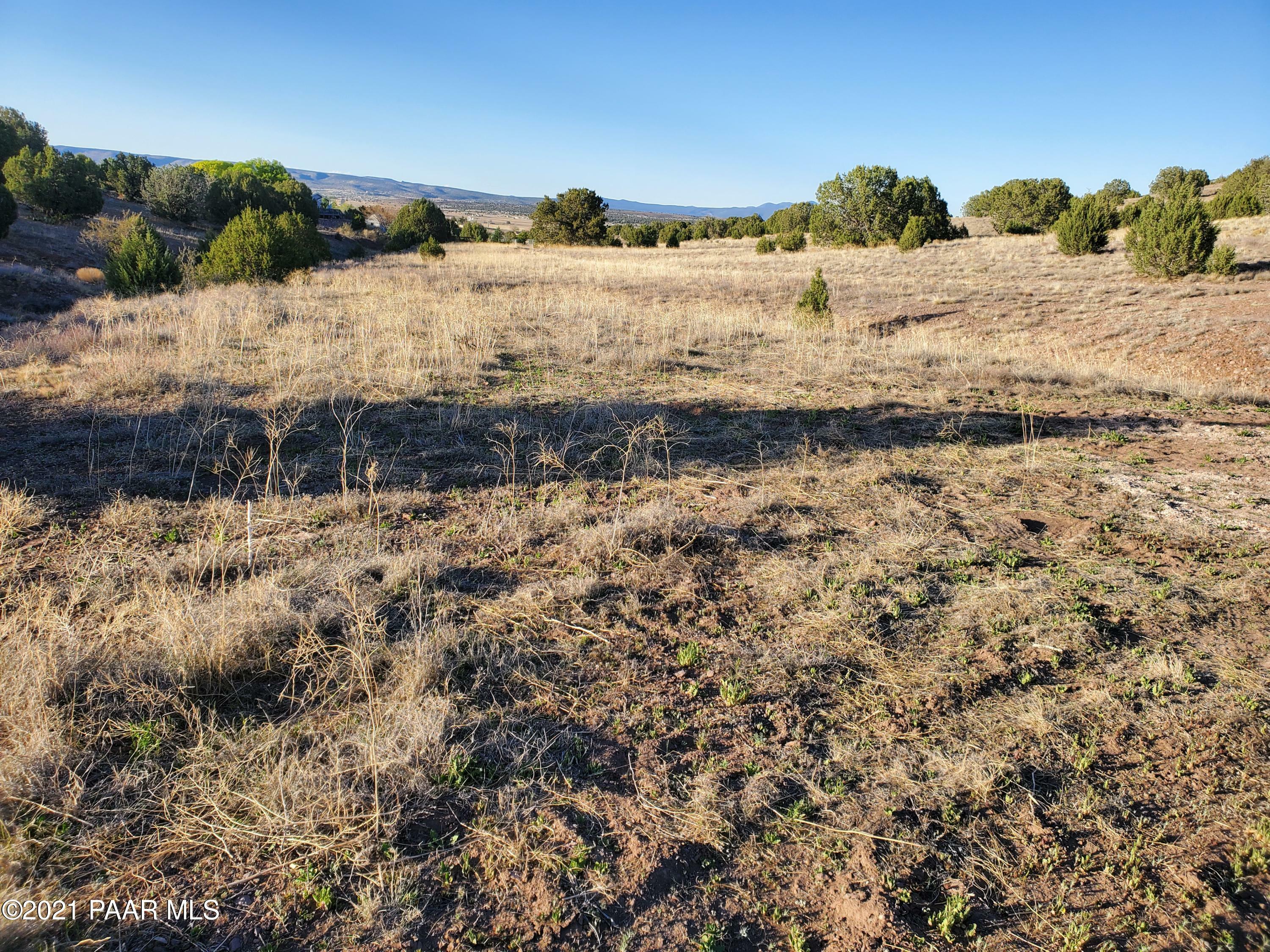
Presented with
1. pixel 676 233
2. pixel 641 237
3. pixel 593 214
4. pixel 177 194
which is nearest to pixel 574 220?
pixel 593 214

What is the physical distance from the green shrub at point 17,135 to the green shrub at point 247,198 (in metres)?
10.5

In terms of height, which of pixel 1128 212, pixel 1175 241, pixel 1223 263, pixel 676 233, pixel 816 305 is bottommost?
pixel 816 305

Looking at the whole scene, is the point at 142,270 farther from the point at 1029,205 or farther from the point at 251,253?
the point at 1029,205

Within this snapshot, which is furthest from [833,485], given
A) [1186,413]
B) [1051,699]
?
[1186,413]

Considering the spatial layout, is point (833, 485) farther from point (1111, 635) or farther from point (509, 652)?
point (509, 652)

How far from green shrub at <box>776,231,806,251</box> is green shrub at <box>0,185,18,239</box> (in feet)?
110

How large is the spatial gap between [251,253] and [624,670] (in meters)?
16.3

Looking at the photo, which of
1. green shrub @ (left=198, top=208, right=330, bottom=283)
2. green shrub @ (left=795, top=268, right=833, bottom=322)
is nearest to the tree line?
green shrub @ (left=198, top=208, right=330, bottom=283)

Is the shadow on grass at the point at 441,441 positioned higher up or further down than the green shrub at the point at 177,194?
further down

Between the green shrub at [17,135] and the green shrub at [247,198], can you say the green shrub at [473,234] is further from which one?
the green shrub at [17,135]

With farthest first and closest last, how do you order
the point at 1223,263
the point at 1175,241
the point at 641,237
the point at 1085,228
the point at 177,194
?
the point at 641,237 → the point at 177,194 → the point at 1085,228 → the point at 1175,241 → the point at 1223,263

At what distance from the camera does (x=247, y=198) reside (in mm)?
35812

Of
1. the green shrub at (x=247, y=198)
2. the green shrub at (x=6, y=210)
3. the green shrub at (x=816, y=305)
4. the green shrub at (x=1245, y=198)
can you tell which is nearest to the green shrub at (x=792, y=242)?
the green shrub at (x=1245, y=198)

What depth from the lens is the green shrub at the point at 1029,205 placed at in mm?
36531
